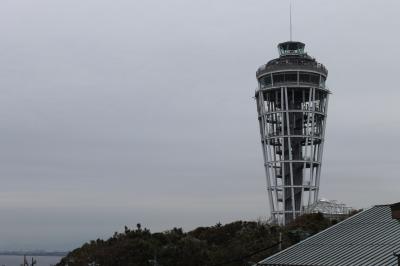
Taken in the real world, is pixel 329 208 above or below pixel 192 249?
above

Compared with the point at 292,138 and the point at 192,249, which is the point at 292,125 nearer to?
the point at 292,138

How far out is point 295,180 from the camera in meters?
116

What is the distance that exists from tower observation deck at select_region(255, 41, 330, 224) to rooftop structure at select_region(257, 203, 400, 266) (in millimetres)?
85686

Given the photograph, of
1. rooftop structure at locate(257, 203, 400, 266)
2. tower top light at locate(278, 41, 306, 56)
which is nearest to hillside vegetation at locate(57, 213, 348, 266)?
rooftop structure at locate(257, 203, 400, 266)

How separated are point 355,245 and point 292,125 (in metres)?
93.1

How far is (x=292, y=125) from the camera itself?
11638cm

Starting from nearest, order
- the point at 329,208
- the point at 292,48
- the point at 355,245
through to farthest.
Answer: the point at 355,245 → the point at 329,208 → the point at 292,48

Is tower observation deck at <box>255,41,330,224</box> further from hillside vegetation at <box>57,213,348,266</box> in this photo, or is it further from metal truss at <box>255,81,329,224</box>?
hillside vegetation at <box>57,213,348,266</box>

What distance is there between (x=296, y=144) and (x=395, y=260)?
96.1 meters

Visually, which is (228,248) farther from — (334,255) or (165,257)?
(334,255)

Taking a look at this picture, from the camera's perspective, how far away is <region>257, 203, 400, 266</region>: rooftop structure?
22109 mm

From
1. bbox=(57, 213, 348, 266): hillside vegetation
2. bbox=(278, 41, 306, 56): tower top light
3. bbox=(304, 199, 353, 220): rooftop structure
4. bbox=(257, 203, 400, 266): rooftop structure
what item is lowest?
bbox=(57, 213, 348, 266): hillside vegetation

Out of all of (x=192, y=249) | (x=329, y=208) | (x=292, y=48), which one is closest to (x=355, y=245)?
(x=192, y=249)

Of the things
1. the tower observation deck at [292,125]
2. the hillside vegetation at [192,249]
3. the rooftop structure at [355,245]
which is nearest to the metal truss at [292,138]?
the tower observation deck at [292,125]
